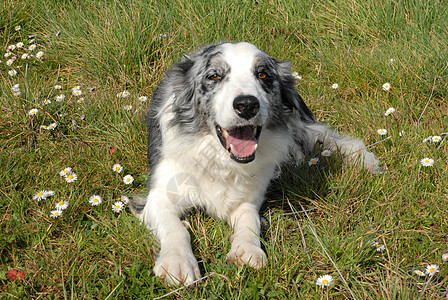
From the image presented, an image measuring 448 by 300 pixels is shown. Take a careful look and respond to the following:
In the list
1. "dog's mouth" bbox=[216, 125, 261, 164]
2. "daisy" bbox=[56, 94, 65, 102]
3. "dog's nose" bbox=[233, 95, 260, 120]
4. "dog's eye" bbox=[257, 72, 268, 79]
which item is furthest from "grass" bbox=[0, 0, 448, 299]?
"dog's eye" bbox=[257, 72, 268, 79]

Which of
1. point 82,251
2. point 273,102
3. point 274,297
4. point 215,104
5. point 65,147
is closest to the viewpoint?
point 274,297

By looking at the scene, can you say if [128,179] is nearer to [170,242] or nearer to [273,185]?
[170,242]

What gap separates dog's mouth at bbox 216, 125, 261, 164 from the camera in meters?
2.97

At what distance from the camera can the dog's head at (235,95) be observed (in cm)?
287

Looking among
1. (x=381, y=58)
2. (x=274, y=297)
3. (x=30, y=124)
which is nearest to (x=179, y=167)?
(x=274, y=297)

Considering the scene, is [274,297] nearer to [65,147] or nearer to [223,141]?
[223,141]

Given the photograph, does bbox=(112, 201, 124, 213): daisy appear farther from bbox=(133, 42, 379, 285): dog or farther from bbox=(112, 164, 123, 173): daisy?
bbox=(112, 164, 123, 173): daisy

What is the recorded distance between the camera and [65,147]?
3.90m

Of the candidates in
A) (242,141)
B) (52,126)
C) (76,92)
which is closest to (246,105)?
(242,141)

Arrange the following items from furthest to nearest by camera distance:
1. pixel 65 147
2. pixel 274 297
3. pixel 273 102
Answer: pixel 65 147 → pixel 273 102 → pixel 274 297

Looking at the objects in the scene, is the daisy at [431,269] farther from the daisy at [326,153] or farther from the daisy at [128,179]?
the daisy at [128,179]

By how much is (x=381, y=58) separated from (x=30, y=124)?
3393 millimetres

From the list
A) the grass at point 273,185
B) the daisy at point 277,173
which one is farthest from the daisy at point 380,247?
the daisy at point 277,173

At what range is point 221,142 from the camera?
10.1 feet
